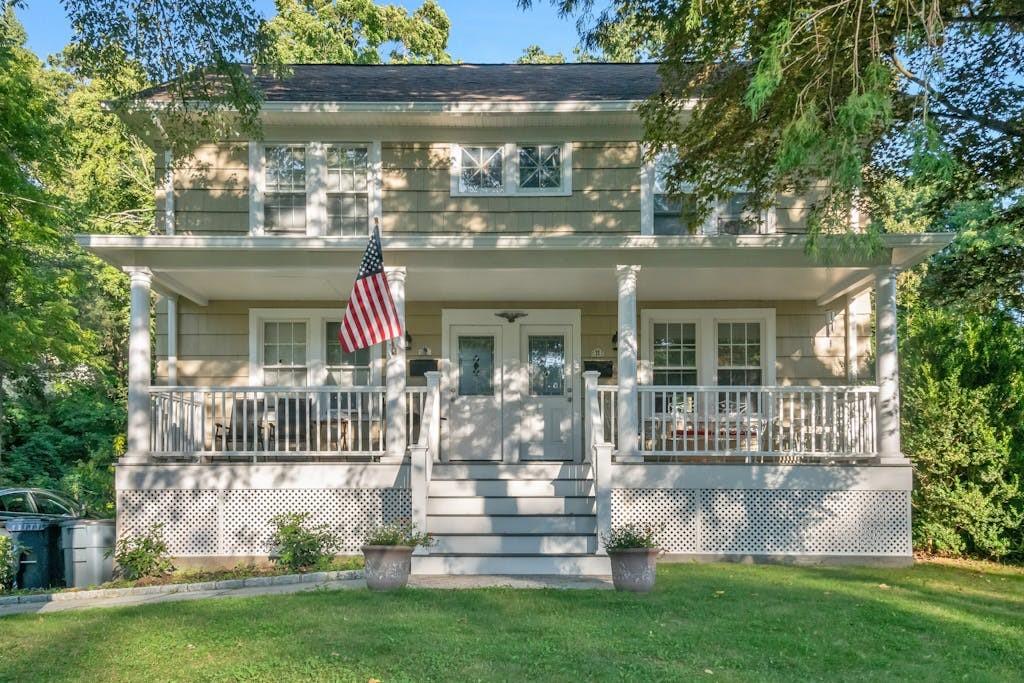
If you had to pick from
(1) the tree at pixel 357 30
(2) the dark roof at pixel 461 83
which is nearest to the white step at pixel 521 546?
(2) the dark roof at pixel 461 83

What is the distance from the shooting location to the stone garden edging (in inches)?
349

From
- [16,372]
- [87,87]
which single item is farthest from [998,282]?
[87,87]

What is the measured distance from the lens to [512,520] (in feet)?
32.9

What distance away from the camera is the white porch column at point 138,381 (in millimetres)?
10195

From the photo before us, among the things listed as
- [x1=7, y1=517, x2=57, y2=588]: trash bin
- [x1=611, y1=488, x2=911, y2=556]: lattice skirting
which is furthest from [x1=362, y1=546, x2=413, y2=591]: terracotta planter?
[x1=7, y1=517, x2=57, y2=588]: trash bin

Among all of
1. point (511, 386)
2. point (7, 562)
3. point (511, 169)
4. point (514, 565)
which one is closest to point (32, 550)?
point (7, 562)

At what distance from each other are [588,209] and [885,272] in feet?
12.0

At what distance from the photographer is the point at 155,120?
11414 mm

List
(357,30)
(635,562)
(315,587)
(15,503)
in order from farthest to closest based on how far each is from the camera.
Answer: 1. (357,30)
2. (15,503)
3. (315,587)
4. (635,562)

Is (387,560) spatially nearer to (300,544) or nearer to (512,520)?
(300,544)

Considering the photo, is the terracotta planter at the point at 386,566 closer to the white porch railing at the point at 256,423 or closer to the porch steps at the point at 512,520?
the porch steps at the point at 512,520

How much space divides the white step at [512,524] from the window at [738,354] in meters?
3.86

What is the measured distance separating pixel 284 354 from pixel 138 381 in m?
2.75

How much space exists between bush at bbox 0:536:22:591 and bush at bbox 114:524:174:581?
104cm
